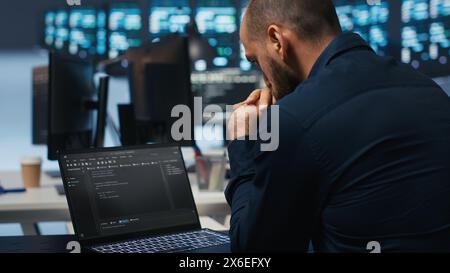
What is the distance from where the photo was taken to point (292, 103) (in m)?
1.00

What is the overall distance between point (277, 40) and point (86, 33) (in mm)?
3553

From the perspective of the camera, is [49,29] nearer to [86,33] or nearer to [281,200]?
[86,33]

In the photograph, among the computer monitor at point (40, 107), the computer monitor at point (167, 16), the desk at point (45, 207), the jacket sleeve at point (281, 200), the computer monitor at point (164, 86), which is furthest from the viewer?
the computer monitor at point (167, 16)

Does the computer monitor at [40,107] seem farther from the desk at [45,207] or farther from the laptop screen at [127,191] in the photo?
the laptop screen at [127,191]

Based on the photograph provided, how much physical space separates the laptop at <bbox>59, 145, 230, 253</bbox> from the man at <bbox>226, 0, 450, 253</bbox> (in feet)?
0.76

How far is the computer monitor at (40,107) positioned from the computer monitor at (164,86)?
2.74 feet

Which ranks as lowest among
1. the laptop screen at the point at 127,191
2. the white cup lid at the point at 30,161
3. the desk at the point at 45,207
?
the desk at the point at 45,207

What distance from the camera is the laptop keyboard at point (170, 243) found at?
3.92 feet

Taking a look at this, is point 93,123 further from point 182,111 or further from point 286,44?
point 286,44

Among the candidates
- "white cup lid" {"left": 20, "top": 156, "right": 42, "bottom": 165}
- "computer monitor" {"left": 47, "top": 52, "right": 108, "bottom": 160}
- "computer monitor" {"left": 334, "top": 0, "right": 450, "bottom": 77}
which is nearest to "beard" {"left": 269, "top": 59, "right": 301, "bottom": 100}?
"computer monitor" {"left": 47, "top": 52, "right": 108, "bottom": 160}

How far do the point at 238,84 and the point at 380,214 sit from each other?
2.14 m

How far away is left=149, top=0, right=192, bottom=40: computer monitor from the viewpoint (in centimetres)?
457

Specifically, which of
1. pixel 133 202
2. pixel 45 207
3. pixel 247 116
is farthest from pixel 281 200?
pixel 45 207

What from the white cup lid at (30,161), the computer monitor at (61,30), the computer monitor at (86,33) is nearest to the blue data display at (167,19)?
the computer monitor at (86,33)
